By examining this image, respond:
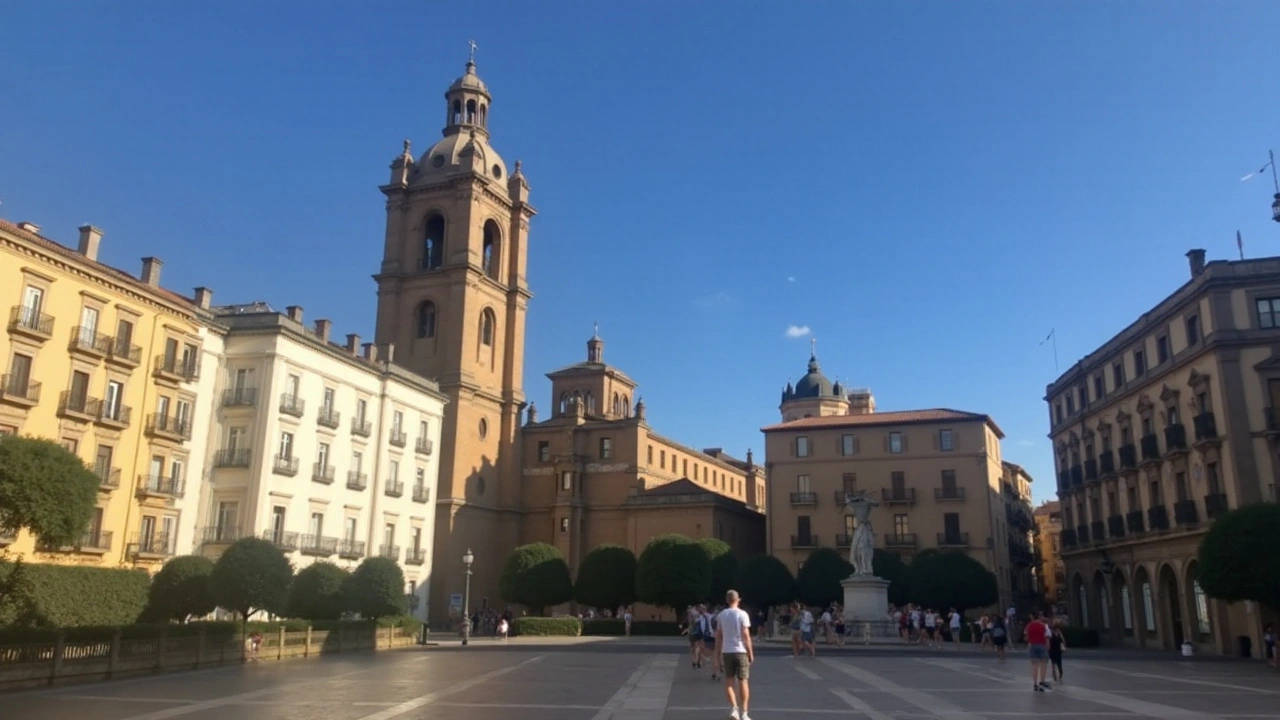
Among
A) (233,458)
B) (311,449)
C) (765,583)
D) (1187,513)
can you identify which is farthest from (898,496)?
(233,458)

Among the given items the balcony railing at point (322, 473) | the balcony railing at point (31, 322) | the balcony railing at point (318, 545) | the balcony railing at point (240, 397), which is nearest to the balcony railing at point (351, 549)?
the balcony railing at point (318, 545)

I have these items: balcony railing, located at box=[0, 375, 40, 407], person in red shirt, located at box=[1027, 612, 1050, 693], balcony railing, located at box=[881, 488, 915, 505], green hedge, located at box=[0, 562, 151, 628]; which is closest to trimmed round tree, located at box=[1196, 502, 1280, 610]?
person in red shirt, located at box=[1027, 612, 1050, 693]

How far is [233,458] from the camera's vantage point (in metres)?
46.4

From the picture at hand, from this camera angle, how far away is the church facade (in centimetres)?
6950

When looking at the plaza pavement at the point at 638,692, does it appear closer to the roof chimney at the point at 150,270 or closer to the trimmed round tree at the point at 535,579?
the roof chimney at the point at 150,270

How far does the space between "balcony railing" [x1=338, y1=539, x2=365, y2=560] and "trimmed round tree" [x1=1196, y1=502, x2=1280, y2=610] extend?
3980cm

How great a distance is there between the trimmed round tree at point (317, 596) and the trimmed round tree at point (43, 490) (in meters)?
16.2

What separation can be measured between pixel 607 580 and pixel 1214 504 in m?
35.4

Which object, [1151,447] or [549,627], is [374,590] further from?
[1151,447]

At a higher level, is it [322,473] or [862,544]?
[322,473]

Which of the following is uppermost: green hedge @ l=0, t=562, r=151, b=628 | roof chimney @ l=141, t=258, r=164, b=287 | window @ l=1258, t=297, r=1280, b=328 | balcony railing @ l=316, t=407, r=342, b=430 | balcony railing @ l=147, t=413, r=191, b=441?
roof chimney @ l=141, t=258, r=164, b=287

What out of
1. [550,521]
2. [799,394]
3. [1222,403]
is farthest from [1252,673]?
[799,394]

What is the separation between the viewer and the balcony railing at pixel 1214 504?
39.1 m

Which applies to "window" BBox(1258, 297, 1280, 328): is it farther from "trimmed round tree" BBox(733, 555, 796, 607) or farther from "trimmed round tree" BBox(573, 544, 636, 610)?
"trimmed round tree" BBox(573, 544, 636, 610)
